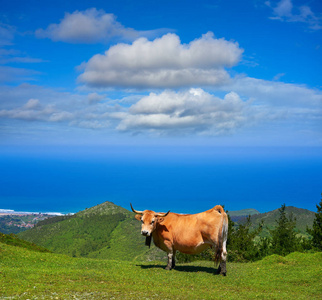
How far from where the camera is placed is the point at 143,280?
13.1 meters

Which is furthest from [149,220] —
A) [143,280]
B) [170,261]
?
[143,280]

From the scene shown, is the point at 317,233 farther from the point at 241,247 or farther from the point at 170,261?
the point at 170,261

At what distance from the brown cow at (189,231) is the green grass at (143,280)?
115 centimetres

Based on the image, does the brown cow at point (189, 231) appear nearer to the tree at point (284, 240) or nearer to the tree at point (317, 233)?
the tree at point (317, 233)

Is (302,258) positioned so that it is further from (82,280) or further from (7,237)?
(7,237)

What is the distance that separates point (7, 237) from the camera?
25.6 meters

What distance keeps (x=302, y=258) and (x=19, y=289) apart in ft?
54.3

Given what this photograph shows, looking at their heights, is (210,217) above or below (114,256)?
above

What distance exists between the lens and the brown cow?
14.6 meters

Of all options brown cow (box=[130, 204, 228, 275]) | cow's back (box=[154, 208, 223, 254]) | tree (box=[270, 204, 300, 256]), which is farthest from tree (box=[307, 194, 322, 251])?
cow's back (box=[154, 208, 223, 254])

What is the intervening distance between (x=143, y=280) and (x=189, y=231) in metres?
3.59

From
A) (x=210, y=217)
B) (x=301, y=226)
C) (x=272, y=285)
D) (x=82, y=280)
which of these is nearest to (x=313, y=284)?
(x=272, y=285)

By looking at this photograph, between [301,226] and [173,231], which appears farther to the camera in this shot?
[301,226]

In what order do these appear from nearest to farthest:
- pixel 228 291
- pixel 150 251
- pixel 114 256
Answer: pixel 228 291, pixel 150 251, pixel 114 256
